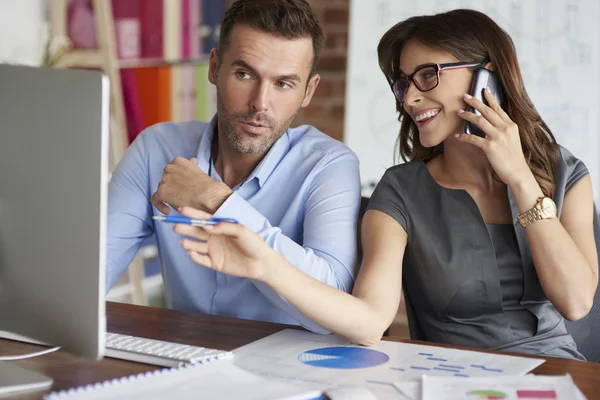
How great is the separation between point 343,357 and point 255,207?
2.03ft

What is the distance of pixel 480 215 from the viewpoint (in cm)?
179

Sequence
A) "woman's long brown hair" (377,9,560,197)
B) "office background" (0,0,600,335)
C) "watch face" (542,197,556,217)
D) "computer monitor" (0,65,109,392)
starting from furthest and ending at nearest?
"office background" (0,0,600,335) < "woman's long brown hair" (377,9,560,197) < "watch face" (542,197,556,217) < "computer monitor" (0,65,109,392)

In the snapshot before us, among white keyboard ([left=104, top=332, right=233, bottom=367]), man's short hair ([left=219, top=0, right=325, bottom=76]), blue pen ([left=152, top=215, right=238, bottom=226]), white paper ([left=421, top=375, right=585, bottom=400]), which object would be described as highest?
man's short hair ([left=219, top=0, right=325, bottom=76])

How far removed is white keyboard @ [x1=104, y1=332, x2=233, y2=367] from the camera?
1.29 meters

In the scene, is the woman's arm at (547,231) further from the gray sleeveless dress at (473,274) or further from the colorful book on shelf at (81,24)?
the colorful book on shelf at (81,24)

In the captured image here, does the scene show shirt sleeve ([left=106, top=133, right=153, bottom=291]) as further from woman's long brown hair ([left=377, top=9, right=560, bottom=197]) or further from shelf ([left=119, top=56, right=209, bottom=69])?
shelf ([left=119, top=56, right=209, bottom=69])

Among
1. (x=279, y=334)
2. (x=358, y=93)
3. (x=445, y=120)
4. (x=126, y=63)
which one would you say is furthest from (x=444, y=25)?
(x=126, y=63)

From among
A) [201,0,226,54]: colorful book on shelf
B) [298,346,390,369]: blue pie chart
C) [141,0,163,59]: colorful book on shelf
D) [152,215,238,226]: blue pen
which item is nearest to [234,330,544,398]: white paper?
[298,346,390,369]: blue pie chart

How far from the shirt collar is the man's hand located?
0.26 m

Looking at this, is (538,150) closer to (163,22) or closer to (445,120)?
(445,120)

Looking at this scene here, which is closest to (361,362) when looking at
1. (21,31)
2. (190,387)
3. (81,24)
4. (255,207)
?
(190,387)

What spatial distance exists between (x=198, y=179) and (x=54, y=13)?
2.06 metres

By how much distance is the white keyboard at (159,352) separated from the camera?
129 centimetres

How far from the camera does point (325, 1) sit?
413cm
